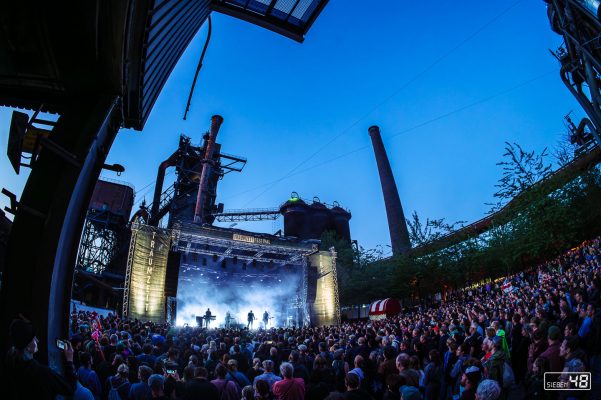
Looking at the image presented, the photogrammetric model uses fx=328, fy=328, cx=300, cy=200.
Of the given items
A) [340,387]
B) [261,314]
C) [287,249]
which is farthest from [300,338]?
[261,314]

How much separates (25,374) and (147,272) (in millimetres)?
19424

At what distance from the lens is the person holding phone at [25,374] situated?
2.75 metres

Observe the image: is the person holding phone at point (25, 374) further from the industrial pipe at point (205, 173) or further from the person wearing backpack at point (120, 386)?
the industrial pipe at point (205, 173)

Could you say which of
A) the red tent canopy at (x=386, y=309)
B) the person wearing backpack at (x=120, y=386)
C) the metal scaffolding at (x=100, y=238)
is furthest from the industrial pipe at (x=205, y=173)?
the person wearing backpack at (x=120, y=386)

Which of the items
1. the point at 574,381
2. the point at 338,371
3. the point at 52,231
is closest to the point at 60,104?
the point at 52,231

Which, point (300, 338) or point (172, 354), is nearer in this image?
point (172, 354)

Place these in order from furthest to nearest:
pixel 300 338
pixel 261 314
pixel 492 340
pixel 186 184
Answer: pixel 186 184 → pixel 261 314 → pixel 300 338 → pixel 492 340

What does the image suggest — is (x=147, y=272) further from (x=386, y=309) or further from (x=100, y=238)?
(x=100, y=238)

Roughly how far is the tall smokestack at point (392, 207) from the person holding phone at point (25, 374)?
41.6 meters

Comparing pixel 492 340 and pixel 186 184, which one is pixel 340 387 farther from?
pixel 186 184

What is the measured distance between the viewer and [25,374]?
280cm

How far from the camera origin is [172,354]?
6.27 metres

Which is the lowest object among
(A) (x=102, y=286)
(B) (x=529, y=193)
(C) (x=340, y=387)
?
(C) (x=340, y=387)

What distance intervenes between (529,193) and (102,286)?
3809 cm
